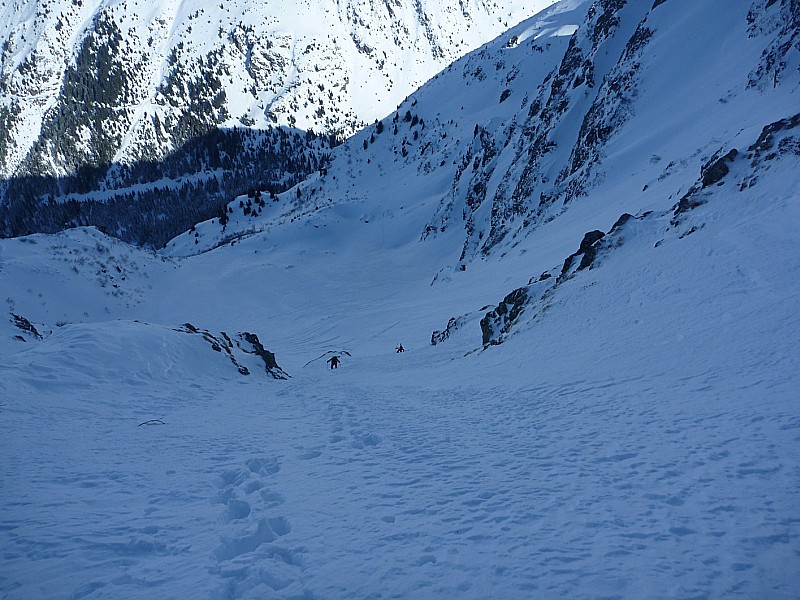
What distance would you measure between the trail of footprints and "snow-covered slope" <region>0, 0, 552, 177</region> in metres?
177

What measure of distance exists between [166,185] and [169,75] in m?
55.1

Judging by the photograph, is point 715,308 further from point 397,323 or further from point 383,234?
point 383,234

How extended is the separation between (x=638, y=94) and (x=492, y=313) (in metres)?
23.4

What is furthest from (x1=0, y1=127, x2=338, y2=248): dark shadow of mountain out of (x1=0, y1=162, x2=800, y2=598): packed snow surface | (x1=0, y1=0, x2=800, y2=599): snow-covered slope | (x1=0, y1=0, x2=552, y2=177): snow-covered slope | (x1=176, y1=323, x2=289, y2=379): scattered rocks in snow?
(x1=0, y1=162, x2=800, y2=598): packed snow surface

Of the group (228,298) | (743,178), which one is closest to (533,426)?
(743,178)

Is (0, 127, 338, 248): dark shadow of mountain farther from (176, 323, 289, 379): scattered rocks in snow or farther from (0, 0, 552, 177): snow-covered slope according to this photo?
(176, 323, 289, 379): scattered rocks in snow

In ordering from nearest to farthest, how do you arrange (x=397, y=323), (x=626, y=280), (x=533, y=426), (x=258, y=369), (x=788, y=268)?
(x=533, y=426)
(x=788, y=268)
(x=626, y=280)
(x=258, y=369)
(x=397, y=323)

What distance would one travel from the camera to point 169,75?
176 metres

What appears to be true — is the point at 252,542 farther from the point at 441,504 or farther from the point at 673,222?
the point at 673,222

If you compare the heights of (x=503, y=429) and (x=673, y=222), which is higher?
(x=673, y=222)

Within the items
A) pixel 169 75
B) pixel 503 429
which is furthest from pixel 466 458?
pixel 169 75

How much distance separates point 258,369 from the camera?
15.1 metres

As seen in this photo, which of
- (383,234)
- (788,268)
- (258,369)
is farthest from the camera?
(383,234)

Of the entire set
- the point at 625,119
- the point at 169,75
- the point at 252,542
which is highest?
the point at 169,75
